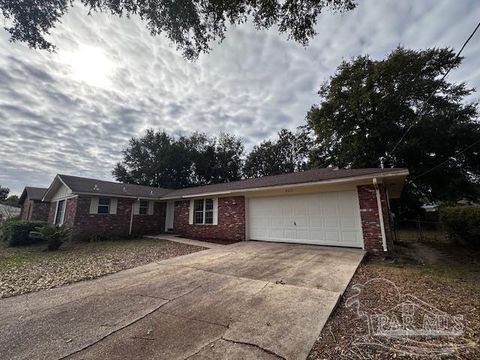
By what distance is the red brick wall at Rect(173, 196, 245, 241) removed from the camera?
10.8 m

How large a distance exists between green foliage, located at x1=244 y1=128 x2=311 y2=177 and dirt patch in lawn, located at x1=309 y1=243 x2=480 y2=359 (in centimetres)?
2661

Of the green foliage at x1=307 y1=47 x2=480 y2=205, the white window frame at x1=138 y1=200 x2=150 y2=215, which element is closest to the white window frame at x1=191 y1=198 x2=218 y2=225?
the white window frame at x1=138 y1=200 x2=150 y2=215

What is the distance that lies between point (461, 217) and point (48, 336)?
1282 centimetres

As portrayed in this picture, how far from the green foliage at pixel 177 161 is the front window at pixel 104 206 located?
16201 mm

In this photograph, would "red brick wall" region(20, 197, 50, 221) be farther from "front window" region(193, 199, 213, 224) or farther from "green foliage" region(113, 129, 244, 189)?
"front window" region(193, 199, 213, 224)

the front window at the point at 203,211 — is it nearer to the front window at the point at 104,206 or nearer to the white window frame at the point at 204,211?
the white window frame at the point at 204,211

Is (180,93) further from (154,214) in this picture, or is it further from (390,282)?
(390,282)

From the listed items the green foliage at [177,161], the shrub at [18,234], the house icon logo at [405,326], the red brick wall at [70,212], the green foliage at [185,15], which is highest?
the green foliage at [177,161]

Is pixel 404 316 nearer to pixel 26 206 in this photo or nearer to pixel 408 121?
pixel 408 121

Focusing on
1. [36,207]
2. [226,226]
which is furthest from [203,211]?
[36,207]

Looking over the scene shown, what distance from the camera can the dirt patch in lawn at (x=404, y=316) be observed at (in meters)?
2.26

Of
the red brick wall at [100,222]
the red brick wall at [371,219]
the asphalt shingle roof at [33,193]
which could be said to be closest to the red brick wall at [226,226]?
the red brick wall at [100,222]

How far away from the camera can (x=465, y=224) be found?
27.3 feet

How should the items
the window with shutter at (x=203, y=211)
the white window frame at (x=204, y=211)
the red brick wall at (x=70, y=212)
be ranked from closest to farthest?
the red brick wall at (x=70, y=212) → the white window frame at (x=204, y=211) → the window with shutter at (x=203, y=211)
